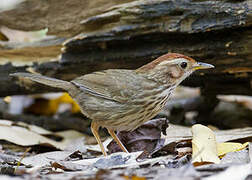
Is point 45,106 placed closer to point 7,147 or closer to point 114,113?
point 7,147

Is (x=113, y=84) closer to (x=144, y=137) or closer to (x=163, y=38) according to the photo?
(x=144, y=137)

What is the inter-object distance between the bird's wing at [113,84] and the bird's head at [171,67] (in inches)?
5.9

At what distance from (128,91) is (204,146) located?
3.58ft

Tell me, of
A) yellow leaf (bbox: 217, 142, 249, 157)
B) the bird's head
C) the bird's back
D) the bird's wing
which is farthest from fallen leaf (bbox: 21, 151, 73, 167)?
yellow leaf (bbox: 217, 142, 249, 157)

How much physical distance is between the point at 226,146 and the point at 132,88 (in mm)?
1179

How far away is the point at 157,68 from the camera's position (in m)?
4.60

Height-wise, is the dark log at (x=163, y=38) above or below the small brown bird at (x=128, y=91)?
above

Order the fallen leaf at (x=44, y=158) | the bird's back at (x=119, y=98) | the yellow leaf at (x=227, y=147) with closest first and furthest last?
the yellow leaf at (x=227, y=147), the fallen leaf at (x=44, y=158), the bird's back at (x=119, y=98)

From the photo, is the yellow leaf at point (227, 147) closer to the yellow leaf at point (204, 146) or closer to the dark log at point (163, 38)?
the yellow leaf at point (204, 146)

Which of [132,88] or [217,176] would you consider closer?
[217,176]

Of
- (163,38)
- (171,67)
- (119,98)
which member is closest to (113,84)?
(119,98)

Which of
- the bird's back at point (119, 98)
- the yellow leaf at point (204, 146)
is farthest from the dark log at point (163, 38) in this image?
the yellow leaf at point (204, 146)

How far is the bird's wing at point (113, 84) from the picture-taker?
450 cm

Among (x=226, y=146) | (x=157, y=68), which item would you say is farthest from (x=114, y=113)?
(x=226, y=146)
